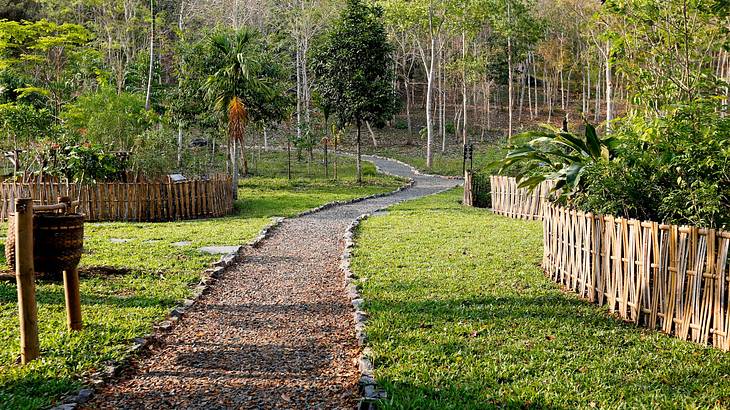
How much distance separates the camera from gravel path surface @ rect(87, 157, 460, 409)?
4129 millimetres

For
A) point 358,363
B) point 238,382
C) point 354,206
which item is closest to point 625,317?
point 358,363

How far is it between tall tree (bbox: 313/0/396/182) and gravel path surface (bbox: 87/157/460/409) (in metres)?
15.5

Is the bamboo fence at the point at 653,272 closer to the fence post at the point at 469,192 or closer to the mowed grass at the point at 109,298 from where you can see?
the mowed grass at the point at 109,298

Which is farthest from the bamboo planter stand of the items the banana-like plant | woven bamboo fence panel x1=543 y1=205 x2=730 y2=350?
the banana-like plant

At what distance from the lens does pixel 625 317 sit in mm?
5711

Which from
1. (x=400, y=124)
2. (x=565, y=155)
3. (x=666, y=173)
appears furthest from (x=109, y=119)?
(x=400, y=124)

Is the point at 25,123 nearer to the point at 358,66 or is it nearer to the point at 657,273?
the point at 358,66

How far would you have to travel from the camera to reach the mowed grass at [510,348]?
3.98 metres

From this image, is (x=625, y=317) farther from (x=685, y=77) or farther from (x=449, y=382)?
(x=685, y=77)

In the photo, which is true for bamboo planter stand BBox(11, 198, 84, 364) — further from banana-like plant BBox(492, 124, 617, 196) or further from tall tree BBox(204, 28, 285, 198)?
tall tree BBox(204, 28, 285, 198)

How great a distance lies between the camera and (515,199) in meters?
15.1

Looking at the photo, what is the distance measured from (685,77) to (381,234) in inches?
238

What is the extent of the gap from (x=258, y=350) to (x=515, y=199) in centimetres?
1100

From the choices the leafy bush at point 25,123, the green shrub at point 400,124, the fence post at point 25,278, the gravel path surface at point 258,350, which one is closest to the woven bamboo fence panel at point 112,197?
the leafy bush at point 25,123
